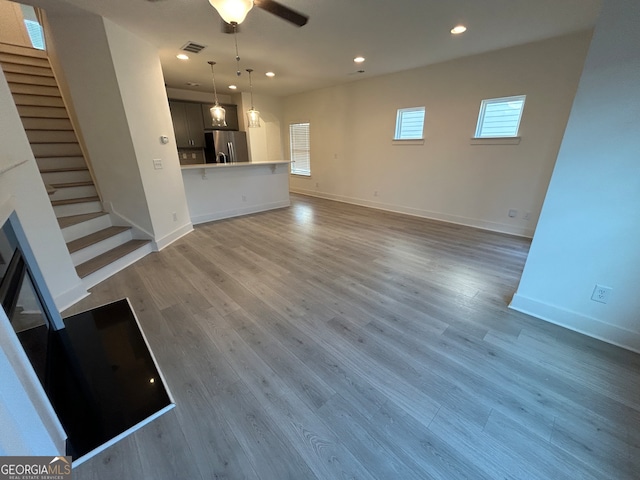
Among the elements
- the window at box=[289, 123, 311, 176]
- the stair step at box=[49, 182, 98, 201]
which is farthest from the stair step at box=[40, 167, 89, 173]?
the window at box=[289, 123, 311, 176]

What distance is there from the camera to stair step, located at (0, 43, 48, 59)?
146 inches

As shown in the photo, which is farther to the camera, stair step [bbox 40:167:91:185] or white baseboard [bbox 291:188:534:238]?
white baseboard [bbox 291:188:534:238]

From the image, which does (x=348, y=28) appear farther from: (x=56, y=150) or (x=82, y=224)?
(x=56, y=150)

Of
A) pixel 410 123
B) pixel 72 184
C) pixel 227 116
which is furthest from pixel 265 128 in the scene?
pixel 72 184

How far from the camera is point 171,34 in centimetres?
304

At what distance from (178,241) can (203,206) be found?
3.52 ft

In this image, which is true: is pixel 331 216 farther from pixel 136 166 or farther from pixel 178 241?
pixel 136 166

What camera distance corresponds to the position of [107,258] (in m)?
2.84

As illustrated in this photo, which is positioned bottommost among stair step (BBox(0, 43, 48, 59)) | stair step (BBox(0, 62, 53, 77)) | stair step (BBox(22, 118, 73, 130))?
stair step (BBox(22, 118, 73, 130))

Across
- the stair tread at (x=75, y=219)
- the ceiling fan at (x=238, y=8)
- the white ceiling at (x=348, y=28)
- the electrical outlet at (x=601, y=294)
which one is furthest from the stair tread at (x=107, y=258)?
the electrical outlet at (x=601, y=294)

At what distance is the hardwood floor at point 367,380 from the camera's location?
112 cm

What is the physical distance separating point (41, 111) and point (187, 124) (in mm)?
3023

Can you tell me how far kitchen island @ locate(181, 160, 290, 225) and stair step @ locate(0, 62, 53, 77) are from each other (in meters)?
2.32

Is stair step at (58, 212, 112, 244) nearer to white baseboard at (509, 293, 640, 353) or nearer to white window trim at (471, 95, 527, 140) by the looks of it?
white baseboard at (509, 293, 640, 353)
